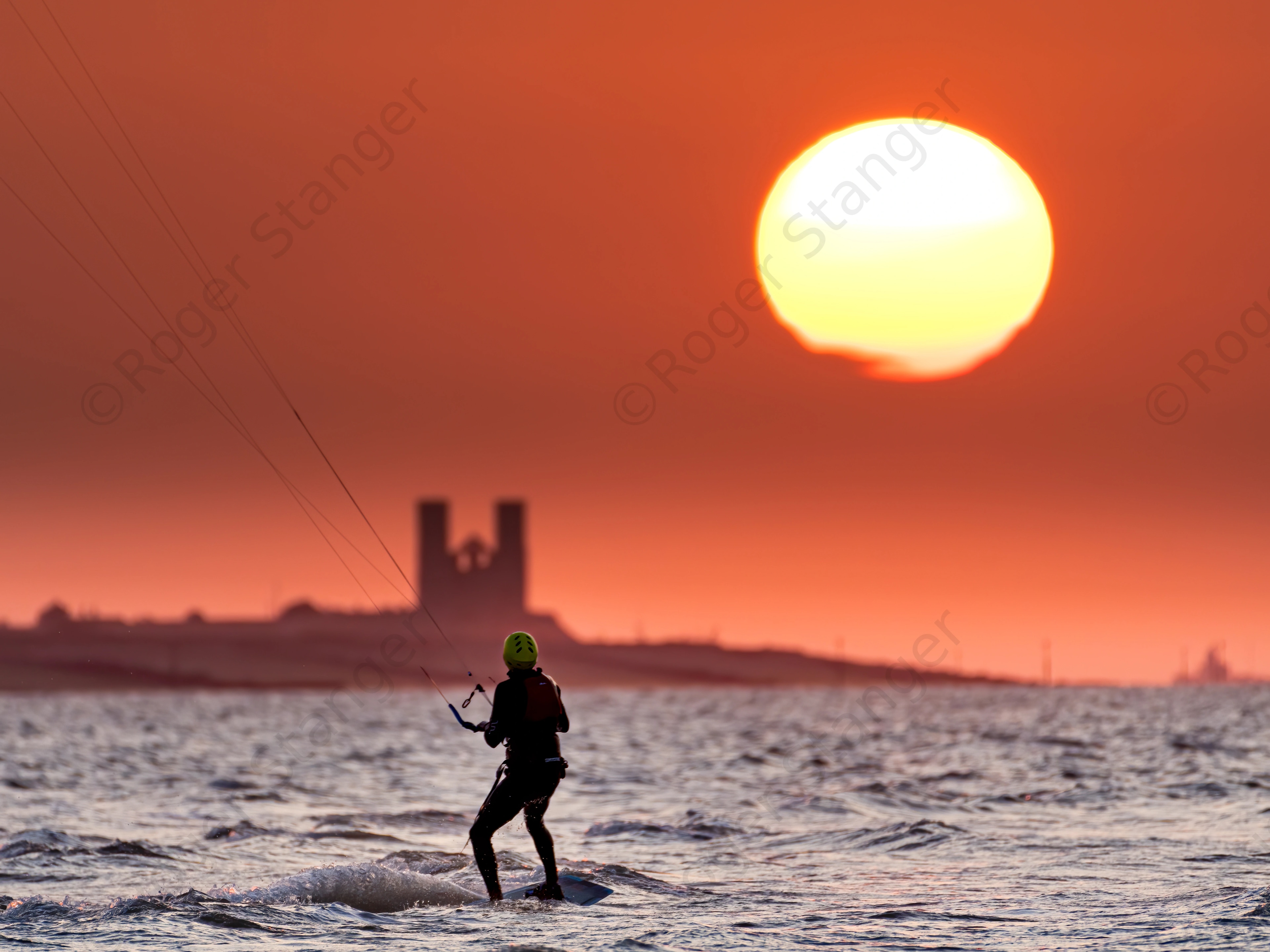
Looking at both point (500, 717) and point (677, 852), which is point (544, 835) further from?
point (677, 852)

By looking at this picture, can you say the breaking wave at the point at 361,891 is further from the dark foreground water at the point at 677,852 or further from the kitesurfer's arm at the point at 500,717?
the kitesurfer's arm at the point at 500,717

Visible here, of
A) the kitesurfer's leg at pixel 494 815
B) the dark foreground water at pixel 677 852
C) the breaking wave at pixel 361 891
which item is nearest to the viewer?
the dark foreground water at pixel 677 852

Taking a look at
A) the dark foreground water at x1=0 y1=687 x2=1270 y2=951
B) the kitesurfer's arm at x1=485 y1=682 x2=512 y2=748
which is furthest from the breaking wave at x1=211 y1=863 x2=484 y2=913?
the kitesurfer's arm at x1=485 y1=682 x2=512 y2=748

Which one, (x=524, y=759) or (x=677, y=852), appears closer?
(x=524, y=759)

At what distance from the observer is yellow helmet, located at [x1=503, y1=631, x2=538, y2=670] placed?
15.2 m

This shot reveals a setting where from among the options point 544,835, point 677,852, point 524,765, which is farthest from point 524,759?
point 677,852

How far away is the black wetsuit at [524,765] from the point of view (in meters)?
15.2

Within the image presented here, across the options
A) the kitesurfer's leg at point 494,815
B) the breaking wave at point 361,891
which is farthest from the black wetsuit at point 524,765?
the breaking wave at point 361,891

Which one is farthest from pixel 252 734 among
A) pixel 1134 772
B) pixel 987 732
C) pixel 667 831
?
pixel 667 831

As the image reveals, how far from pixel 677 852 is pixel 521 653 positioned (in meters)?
6.06

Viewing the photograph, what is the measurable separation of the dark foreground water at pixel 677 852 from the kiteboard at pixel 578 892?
0.22 m

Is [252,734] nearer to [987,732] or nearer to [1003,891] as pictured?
[987,732]

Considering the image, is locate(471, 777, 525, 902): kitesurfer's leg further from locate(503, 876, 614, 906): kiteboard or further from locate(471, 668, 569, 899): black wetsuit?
locate(503, 876, 614, 906): kiteboard

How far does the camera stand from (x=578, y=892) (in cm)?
1582
